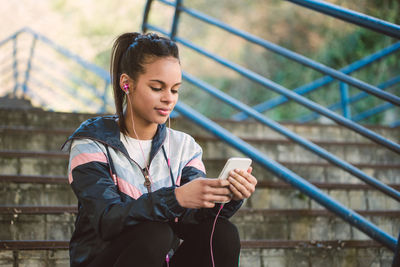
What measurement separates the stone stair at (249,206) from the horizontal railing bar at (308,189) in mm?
137

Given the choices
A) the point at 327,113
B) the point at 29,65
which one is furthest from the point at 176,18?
the point at 29,65

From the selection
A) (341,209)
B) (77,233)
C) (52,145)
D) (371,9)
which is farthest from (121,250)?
(371,9)

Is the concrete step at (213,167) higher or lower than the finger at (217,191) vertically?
higher

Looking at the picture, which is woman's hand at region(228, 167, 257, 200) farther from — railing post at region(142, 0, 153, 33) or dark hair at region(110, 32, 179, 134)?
railing post at region(142, 0, 153, 33)

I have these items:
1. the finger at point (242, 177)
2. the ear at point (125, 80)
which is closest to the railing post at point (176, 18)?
the ear at point (125, 80)

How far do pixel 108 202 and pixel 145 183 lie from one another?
8.0 inches

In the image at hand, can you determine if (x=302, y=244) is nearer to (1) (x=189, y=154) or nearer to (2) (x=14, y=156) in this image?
(1) (x=189, y=154)

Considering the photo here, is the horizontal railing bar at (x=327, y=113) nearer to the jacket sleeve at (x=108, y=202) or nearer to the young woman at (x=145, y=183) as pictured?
the young woman at (x=145, y=183)

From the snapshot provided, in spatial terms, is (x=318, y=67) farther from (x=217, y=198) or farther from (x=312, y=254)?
(x=217, y=198)

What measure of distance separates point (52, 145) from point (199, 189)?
1538mm

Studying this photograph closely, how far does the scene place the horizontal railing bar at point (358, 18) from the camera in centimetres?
155

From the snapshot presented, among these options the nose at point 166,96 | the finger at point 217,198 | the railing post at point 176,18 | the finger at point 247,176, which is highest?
the railing post at point 176,18

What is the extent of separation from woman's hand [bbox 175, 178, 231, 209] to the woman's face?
0.31 m

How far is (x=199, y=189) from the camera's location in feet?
4.20
